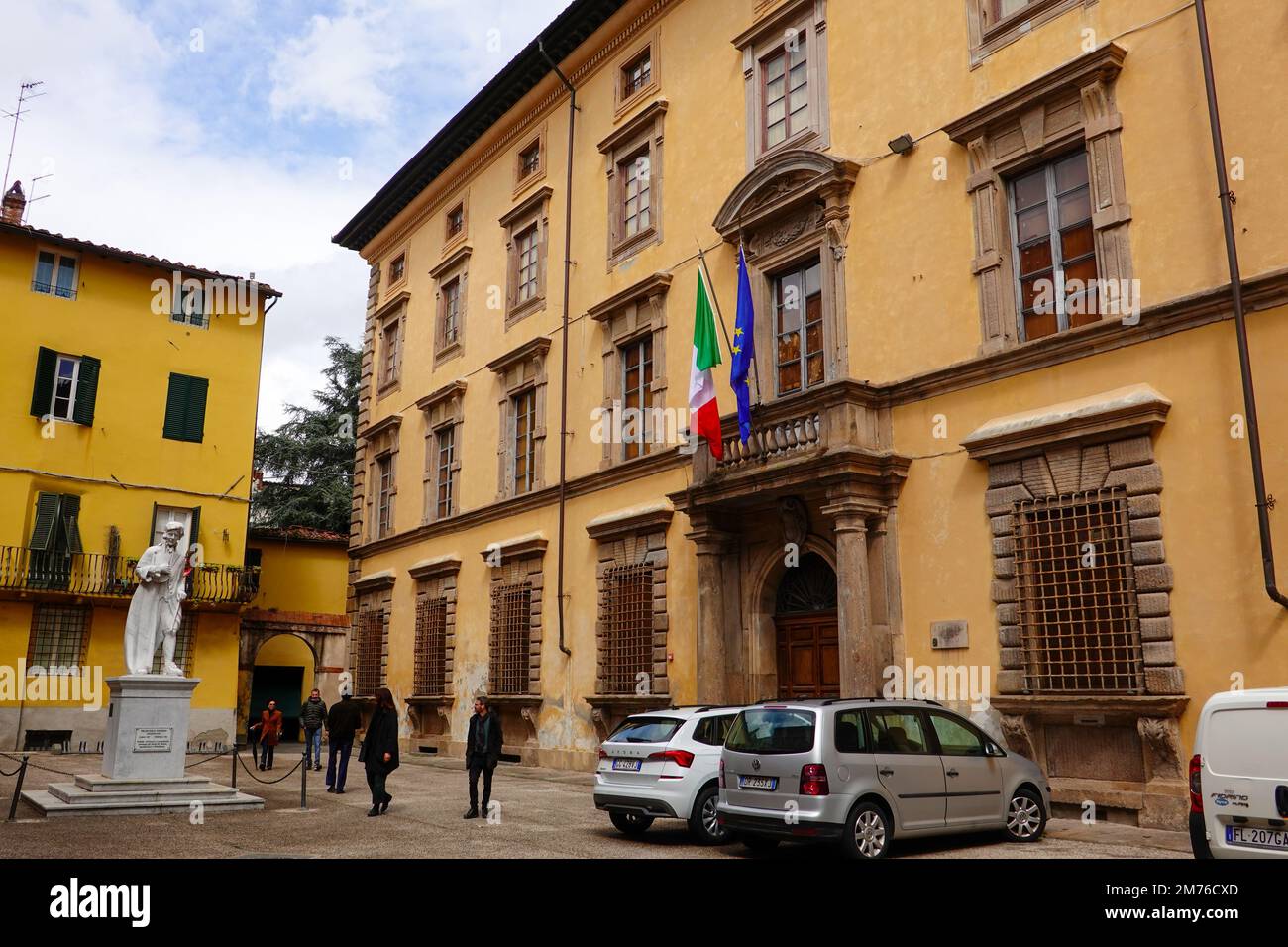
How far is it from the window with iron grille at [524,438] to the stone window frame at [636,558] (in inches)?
125

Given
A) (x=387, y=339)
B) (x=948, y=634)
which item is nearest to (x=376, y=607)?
(x=387, y=339)

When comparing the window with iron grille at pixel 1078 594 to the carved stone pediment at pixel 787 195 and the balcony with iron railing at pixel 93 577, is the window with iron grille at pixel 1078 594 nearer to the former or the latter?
the carved stone pediment at pixel 787 195

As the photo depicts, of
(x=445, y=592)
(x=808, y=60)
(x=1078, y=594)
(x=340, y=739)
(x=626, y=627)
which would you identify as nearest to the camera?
(x=1078, y=594)

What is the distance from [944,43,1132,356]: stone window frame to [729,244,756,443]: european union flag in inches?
139

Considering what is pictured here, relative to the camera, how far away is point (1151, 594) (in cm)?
1156

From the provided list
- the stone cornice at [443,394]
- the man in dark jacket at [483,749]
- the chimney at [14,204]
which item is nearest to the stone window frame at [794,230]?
the man in dark jacket at [483,749]

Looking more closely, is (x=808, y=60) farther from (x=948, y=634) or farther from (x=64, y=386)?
(x=64, y=386)

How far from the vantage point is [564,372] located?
21969 mm

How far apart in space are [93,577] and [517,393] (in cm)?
1270

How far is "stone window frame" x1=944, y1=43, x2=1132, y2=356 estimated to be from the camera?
12.6 meters

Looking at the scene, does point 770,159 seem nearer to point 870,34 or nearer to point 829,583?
point 870,34

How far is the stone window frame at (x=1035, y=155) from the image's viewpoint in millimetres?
12648

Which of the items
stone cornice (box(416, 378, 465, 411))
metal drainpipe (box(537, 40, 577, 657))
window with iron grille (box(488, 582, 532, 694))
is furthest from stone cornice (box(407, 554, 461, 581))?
metal drainpipe (box(537, 40, 577, 657))

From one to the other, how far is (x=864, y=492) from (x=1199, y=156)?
565 cm
